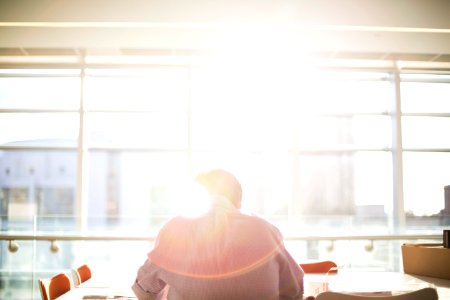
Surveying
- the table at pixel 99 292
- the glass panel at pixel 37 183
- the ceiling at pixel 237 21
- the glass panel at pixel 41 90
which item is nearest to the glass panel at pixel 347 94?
the ceiling at pixel 237 21

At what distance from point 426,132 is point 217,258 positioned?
6.42 metres

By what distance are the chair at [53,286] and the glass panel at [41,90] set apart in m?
4.62

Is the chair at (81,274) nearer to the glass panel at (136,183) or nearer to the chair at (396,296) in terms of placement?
the chair at (396,296)

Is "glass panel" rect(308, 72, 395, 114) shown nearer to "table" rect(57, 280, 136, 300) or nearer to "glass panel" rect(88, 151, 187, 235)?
"glass panel" rect(88, 151, 187, 235)

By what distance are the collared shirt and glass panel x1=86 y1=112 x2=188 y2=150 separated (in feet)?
17.8

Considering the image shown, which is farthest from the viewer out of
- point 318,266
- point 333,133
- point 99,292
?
point 333,133

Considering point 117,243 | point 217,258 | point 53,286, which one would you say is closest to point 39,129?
point 117,243

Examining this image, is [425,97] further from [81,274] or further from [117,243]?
[81,274]

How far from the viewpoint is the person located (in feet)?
6.12

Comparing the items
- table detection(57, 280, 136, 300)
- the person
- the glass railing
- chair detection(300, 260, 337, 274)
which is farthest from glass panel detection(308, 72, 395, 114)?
the person

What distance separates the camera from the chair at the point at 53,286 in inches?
105

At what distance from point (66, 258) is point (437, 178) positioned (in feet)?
18.1

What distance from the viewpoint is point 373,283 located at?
266cm

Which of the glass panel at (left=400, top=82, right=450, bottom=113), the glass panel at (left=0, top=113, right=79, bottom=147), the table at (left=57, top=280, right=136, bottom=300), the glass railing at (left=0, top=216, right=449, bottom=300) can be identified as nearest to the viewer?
the table at (left=57, top=280, right=136, bottom=300)
